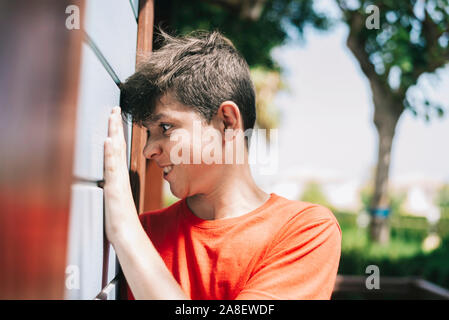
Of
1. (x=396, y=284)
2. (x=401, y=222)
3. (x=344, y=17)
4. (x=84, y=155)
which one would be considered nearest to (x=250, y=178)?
(x=84, y=155)

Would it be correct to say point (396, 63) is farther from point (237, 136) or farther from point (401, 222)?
point (401, 222)

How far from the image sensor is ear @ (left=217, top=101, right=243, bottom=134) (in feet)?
4.47

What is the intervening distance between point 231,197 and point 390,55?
404cm

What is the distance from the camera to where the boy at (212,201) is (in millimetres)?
1177

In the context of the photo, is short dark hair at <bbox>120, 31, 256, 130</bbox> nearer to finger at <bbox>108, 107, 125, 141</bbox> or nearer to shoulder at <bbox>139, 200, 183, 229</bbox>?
finger at <bbox>108, 107, 125, 141</bbox>

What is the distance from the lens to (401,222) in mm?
13875

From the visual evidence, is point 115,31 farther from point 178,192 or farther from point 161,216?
point 161,216

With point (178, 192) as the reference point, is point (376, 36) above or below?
above

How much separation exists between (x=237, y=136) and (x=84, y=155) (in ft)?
1.92

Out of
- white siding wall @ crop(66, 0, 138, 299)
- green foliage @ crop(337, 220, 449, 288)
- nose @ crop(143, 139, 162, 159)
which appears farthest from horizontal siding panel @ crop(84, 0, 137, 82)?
green foliage @ crop(337, 220, 449, 288)

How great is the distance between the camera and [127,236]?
3.59 feet

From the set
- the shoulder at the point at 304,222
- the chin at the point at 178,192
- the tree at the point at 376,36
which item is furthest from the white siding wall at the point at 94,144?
the tree at the point at 376,36

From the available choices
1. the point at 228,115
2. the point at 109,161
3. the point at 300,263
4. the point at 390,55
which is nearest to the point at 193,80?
the point at 228,115

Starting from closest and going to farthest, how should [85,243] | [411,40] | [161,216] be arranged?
1. [85,243]
2. [161,216]
3. [411,40]
